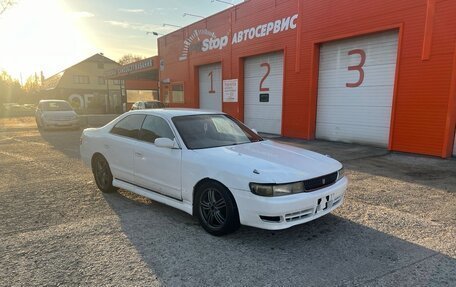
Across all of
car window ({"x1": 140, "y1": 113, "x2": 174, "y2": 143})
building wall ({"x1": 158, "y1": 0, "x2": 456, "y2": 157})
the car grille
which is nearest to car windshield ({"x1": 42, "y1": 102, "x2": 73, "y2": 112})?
building wall ({"x1": 158, "y1": 0, "x2": 456, "y2": 157})

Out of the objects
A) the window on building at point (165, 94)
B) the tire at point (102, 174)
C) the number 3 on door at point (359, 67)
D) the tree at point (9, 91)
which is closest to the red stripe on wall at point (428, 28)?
the number 3 on door at point (359, 67)

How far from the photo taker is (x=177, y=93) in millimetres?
22406

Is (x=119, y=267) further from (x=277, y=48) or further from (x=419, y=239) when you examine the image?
(x=277, y=48)

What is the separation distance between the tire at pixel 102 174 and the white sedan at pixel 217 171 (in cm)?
3

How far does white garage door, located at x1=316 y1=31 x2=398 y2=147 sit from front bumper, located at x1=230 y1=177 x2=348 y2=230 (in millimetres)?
7873

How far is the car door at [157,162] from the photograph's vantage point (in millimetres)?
4164

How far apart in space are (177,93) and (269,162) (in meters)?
19.5

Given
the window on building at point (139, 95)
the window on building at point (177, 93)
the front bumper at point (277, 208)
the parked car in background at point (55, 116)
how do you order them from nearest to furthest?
the front bumper at point (277, 208)
the parked car in background at point (55, 116)
the window on building at point (177, 93)
the window on building at point (139, 95)

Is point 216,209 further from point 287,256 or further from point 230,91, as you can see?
point 230,91

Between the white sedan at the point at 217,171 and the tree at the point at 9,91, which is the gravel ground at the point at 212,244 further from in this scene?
the tree at the point at 9,91

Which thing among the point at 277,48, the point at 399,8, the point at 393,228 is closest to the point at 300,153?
the point at 393,228

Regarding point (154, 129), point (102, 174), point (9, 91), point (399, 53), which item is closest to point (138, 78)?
point (399, 53)

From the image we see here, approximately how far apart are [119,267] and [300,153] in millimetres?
2589

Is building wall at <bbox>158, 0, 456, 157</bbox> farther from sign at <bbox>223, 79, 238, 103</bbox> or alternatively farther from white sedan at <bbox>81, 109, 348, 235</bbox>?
white sedan at <bbox>81, 109, 348, 235</bbox>
